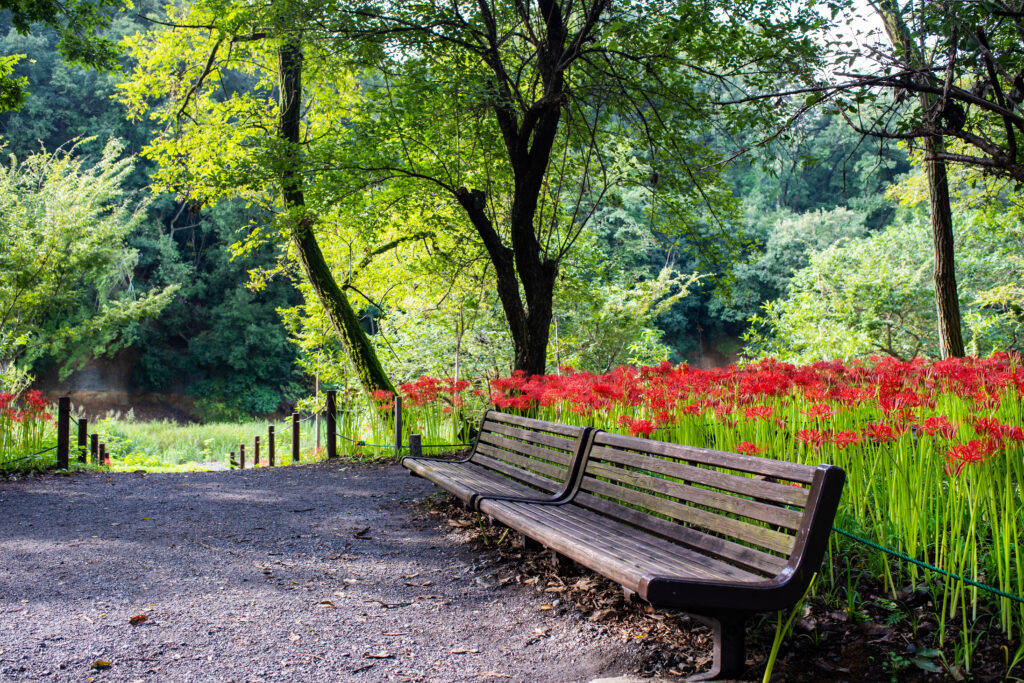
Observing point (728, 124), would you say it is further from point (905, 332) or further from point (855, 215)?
point (855, 215)

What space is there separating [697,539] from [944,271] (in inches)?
315

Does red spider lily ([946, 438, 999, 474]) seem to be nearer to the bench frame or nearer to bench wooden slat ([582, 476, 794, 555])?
the bench frame

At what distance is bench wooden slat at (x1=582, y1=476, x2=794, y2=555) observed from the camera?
2.28 metres

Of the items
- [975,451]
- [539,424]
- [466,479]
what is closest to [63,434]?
[466,479]

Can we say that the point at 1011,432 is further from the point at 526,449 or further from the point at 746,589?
the point at 526,449

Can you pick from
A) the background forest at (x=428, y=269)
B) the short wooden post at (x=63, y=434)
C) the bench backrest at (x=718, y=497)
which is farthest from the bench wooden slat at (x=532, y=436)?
the short wooden post at (x=63, y=434)

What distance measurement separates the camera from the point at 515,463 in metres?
4.62

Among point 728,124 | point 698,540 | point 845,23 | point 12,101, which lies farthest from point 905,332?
point 12,101

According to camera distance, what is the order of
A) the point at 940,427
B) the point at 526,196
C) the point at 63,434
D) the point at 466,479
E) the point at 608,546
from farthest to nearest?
the point at 526,196 → the point at 63,434 → the point at 466,479 → the point at 608,546 → the point at 940,427

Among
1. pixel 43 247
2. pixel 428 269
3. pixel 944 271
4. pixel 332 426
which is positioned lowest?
pixel 332 426

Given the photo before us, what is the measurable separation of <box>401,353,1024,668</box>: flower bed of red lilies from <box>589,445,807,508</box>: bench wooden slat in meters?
0.45

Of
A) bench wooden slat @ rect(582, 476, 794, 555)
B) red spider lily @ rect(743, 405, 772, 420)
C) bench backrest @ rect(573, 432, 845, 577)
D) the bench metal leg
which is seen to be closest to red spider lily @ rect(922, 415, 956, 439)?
bench backrest @ rect(573, 432, 845, 577)

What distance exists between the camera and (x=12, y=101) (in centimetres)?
767

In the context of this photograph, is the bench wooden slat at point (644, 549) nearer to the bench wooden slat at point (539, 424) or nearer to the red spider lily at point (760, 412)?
the bench wooden slat at point (539, 424)
